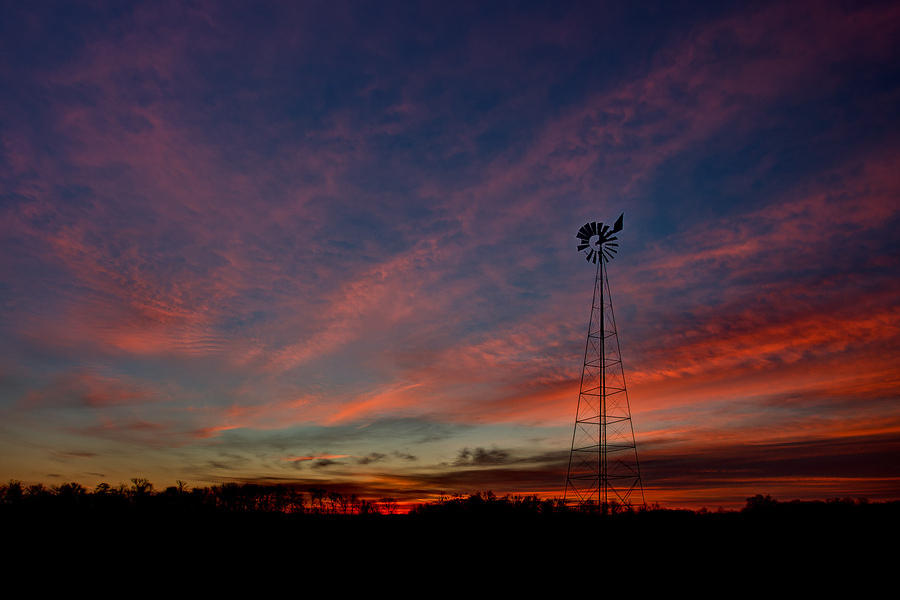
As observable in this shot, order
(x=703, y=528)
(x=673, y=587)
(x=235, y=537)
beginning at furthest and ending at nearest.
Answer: (x=703, y=528), (x=235, y=537), (x=673, y=587)

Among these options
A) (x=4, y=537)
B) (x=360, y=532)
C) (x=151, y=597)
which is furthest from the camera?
(x=360, y=532)

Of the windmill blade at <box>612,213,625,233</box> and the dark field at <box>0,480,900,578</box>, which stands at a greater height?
the windmill blade at <box>612,213,625,233</box>

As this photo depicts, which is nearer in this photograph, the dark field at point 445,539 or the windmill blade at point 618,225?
the dark field at point 445,539

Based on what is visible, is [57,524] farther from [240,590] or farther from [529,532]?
[529,532]

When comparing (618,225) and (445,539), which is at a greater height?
(618,225)

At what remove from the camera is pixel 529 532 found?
3750 cm

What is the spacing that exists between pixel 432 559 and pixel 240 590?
10.1 m

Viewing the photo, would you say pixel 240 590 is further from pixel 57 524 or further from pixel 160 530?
pixel 57 524

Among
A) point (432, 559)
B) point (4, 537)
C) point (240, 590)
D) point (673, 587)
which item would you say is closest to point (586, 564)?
point (673, 587)

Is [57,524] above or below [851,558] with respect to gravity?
above

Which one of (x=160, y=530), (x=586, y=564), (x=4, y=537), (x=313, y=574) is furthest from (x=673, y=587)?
(x=4, y=537)

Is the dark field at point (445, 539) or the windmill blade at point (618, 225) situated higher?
the windmill blade at point (618, 225)

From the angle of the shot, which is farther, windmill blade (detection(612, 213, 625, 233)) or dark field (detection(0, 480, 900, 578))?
windmill blade (detection(612, 213, 625, 233))

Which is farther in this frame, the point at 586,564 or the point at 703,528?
the point at 703,528
